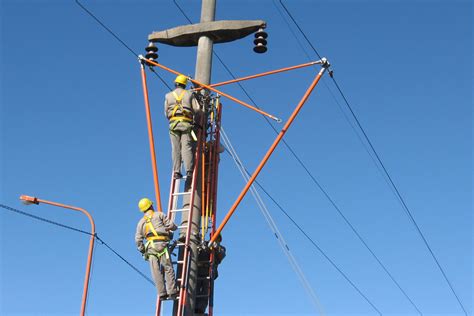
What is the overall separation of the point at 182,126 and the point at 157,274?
3257mm

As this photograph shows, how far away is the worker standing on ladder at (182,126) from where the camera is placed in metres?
18.4

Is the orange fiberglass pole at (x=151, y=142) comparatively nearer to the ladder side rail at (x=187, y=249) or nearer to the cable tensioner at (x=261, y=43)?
the ladder side rail at (x=187, y=249)

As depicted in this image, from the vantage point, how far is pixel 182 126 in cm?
1838

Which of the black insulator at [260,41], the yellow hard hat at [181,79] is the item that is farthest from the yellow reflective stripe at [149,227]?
the black insulator at [260,41]

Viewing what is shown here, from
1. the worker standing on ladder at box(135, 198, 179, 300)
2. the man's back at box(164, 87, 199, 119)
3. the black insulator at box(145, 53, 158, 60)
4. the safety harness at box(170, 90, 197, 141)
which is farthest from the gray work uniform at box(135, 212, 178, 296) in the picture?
the black insulator at box(145, 53, 158, 60)

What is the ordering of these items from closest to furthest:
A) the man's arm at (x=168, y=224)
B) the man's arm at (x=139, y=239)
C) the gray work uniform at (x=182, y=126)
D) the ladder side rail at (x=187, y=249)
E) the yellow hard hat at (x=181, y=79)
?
1. the ladder side rail at (x=187, y=249)
2. the man's arm at (x=168, y=224)
3. the man's arm at (x=139, y=239)
4. the gray work uniform at (x=182, y=126)
5. the yellow hard hat at (x=181, y=79)

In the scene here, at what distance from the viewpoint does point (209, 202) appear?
18375 millimetres

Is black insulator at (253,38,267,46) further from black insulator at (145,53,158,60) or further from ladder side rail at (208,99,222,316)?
black insulator at (145,53,158,60)

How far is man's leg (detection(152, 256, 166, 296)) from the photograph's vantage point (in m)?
17.0

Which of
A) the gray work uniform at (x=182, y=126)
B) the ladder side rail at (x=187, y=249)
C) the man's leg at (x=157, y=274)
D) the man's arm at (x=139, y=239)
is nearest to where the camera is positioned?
the ladder side rail at (x=187, y=249)

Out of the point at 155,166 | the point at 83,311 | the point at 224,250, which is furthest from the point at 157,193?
the point at 83,311

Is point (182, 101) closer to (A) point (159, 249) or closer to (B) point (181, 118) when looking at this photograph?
(B) point (181, 118)

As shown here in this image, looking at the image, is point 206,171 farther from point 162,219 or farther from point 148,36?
point 148,36

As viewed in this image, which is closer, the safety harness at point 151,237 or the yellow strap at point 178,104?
the safety harness at point 151,237
